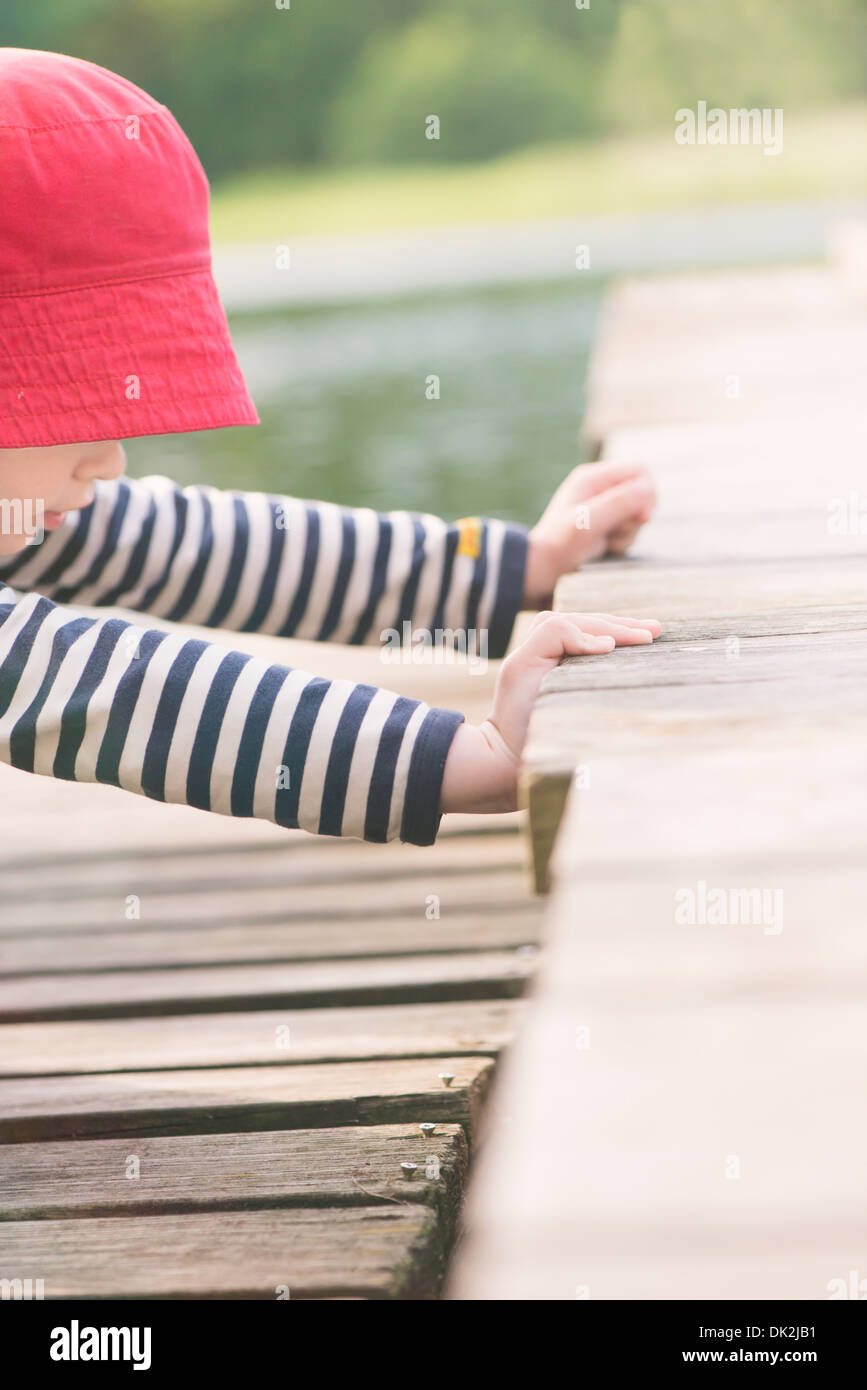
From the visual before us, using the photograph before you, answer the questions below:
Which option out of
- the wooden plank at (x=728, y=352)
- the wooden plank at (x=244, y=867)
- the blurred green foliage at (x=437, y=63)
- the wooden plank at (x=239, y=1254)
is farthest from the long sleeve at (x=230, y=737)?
the blurred green foliage at (x=437, y=63)

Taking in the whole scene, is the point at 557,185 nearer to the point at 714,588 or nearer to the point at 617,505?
the point at 617,505

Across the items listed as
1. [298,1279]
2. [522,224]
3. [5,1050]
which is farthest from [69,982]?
[522,224]

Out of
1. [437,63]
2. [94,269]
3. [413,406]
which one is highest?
[437,63]

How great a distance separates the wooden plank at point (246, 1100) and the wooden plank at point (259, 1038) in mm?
26

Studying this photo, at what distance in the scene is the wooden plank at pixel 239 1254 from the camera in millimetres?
783

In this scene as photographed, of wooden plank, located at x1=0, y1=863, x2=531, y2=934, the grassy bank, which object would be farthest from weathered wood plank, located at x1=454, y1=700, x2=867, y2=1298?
the grassy bank

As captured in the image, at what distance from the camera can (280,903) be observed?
5.45 feet

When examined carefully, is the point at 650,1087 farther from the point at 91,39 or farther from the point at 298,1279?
the point at 91,39

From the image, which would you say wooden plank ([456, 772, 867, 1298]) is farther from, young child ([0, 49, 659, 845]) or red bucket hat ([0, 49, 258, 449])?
red bucket hat ([0, 49, 258, 449])

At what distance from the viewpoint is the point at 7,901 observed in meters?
1.73

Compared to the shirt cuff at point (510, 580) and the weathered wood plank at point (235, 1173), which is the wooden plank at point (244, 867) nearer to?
the shirt cuff at point (510, 580)

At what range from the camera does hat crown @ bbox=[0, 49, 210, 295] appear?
3.27 ft

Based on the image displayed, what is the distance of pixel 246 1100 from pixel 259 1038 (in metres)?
0.18

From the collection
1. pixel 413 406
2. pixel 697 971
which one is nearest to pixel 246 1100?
pixel 697 971
